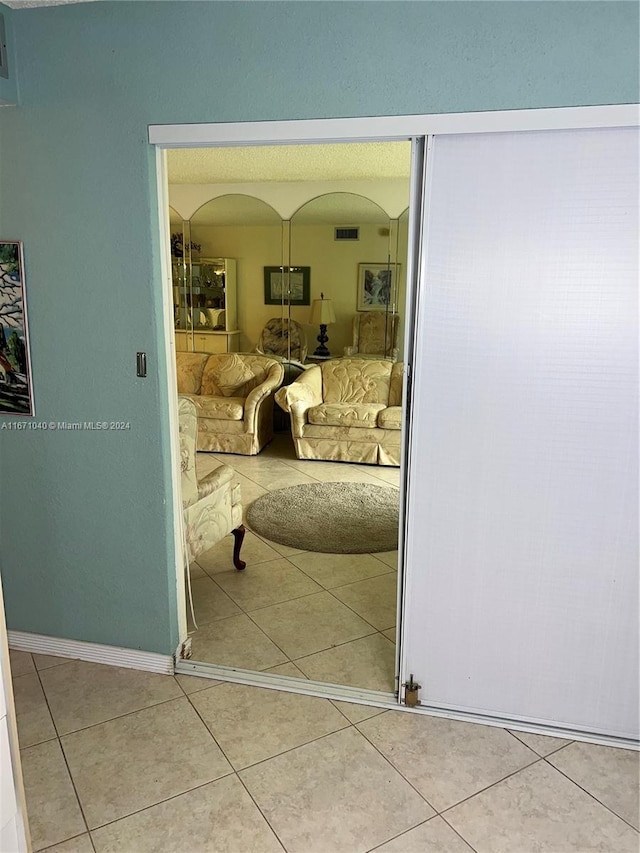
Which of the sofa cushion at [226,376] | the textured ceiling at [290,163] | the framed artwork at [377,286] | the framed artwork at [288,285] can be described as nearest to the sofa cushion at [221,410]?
the sofa cushion at [226,376]

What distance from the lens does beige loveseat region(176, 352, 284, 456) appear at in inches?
228

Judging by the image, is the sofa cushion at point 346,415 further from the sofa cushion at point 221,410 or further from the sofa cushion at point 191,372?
the sofa cushion at point 191,372

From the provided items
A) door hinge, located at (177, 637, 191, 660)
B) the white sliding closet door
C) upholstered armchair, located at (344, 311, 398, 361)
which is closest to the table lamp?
upholstered armchair, located at (344, 311, 398, 361)

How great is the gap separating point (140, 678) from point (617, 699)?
1.77m

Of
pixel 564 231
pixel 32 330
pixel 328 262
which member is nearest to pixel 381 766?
pixel 564 231

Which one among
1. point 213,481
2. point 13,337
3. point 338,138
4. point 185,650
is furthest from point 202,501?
point 338,138

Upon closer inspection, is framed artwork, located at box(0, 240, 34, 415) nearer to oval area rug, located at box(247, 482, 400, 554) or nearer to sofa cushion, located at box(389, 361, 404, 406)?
oval area rug, located at box(247, 482, 400, 554)

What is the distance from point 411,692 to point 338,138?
1.95m

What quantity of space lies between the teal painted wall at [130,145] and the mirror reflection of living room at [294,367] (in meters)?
0.59

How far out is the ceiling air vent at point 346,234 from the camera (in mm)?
6094

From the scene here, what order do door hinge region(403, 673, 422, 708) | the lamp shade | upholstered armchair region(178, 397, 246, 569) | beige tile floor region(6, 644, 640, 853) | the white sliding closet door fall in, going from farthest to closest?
the lamp shade, upholstered armchair region(178, 397, 246, 569), door hinge region(403, 673, 422, 708), the white sliding closet door, beige tile floor region(6, 644, 640, 853)

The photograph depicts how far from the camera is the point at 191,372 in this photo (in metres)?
6.36

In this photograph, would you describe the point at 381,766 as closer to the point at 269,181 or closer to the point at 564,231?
the point at 564,231

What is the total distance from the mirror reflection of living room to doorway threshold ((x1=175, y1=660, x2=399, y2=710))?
0.43m
